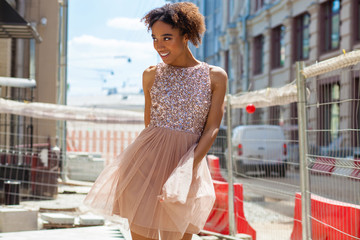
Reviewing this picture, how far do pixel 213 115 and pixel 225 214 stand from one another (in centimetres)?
451

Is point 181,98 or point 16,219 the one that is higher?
point 181,98

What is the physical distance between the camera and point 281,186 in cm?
626

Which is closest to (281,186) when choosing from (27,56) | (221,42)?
(27,56)

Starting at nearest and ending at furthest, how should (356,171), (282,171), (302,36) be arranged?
(356,171) < (282,171) < (302,36)

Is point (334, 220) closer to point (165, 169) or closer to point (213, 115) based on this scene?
point (213, 115)

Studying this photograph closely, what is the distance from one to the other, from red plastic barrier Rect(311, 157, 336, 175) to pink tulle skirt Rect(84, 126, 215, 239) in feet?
4.96

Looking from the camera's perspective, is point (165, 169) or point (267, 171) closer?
point (165, 169)

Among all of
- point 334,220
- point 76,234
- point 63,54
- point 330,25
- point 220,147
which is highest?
point 330,25

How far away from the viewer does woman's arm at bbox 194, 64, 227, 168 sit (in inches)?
113

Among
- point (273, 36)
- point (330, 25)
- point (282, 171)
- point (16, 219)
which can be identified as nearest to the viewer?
point (282, 171)

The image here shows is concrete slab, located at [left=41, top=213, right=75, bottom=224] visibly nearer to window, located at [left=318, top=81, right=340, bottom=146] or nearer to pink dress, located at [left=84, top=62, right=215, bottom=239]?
window, located at [left=318, top=81, right=340, bottom=146]

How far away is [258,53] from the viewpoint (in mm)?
31219

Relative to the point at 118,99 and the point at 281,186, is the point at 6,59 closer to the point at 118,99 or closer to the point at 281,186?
the point at 281,186

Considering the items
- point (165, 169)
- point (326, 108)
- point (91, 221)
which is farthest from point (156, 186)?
point (91, 221)
